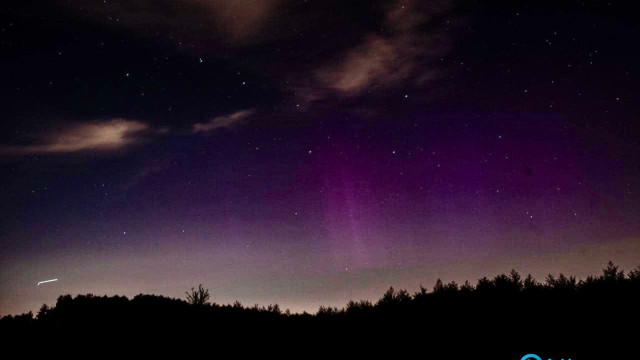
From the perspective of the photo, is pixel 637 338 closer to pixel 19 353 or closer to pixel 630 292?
pixel 630 292

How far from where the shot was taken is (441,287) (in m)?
16.1

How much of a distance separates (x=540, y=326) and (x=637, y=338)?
203 cm

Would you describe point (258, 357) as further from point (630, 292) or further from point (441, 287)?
point (630, 292)

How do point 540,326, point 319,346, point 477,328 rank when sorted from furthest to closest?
point 319,346 → point 477,328 → point 540,326

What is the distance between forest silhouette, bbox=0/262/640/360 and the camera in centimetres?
1088

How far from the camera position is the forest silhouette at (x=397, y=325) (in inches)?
428

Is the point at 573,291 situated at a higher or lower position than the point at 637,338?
higher

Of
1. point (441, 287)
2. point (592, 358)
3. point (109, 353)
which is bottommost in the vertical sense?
point (592, 358)

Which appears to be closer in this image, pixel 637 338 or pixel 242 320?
pixel 637 338

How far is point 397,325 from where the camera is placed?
45.5 ft

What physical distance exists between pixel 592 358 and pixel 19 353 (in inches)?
598

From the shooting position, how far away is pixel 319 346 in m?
13.6

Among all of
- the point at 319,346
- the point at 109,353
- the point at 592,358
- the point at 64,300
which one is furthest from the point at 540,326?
the point at 64,300

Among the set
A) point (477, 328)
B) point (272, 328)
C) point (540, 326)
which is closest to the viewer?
point (540, 326)
